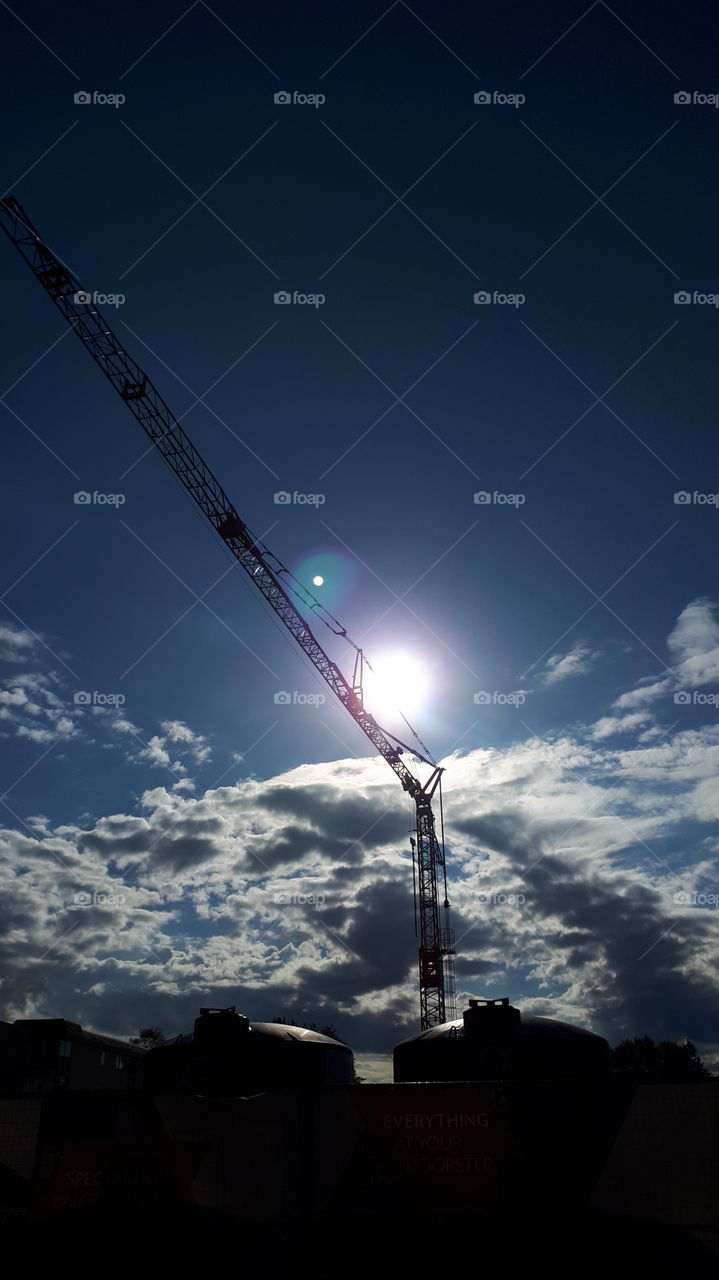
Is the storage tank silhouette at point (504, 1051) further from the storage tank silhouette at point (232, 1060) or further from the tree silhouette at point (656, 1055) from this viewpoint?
the tree silhouette at point (656, 1055)

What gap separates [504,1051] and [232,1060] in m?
9.12

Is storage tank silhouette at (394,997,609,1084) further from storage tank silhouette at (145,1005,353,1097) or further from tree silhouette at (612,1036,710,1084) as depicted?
tree silhouette at (612,1036,710,1084)

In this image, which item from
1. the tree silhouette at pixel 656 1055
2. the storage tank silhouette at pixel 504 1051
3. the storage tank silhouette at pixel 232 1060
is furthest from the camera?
the tree silhouette at pixel 656 1055

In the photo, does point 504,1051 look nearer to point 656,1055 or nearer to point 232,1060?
point 232,1060

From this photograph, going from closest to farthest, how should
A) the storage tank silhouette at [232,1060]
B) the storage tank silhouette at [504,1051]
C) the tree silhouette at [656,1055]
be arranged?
the storage tank silhouette at [504,1051] → the storage tank silhouette at [232,1060] → the tree silhouette at [656,1055]

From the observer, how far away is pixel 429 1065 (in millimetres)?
27406

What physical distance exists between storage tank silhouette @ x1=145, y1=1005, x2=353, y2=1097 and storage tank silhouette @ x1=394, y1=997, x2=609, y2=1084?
3.73 m

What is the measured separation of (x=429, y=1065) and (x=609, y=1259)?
8.74 metres

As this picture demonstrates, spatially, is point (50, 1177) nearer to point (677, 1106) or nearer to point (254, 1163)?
point (254, 1163)

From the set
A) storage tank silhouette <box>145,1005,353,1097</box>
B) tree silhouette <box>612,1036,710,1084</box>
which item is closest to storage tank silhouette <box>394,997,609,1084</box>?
storage tank silhouette <box>145,1005,353,1097</box>

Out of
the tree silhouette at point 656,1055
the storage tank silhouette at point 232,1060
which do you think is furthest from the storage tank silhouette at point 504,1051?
the tree silhouette at point 656,1055

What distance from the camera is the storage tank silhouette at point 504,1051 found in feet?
85.9

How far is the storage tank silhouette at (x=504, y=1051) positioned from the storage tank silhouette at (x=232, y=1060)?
373cm

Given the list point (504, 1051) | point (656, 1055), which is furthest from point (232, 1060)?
point (656, 1055)
